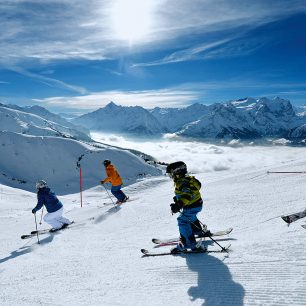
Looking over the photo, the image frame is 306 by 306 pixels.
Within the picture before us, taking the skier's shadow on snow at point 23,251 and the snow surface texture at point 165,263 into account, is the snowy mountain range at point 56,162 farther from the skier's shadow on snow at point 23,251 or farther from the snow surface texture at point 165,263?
the snow surface texture at point 165,263

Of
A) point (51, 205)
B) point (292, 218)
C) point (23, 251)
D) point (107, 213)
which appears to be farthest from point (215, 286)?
point (107, 213)

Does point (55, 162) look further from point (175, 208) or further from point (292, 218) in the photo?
point (292, 218)

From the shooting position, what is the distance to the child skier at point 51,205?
34.2 ft

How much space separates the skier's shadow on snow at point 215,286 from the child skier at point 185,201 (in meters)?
0.78

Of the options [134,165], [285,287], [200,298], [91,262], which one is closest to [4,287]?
[91,262]

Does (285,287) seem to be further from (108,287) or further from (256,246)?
(108,287)

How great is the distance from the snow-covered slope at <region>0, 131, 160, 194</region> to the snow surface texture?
31782 millimetres

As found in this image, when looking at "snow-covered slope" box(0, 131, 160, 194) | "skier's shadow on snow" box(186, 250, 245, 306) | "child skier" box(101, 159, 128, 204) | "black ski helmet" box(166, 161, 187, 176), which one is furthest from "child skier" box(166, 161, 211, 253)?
"snow-covered slope" box(0, 131, 160, 194)

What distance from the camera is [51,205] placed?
35.3 ft

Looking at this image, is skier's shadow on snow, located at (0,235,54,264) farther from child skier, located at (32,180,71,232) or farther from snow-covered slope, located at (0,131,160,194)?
snow-covered slope, located at (0,131,160,194)

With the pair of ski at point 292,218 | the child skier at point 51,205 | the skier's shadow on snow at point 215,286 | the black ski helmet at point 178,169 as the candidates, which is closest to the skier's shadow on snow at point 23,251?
the child skier at point 51,205

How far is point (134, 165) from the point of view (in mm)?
46844

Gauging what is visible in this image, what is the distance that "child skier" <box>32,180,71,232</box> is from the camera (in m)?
10.4

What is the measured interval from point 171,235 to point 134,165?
3859 centimetres
